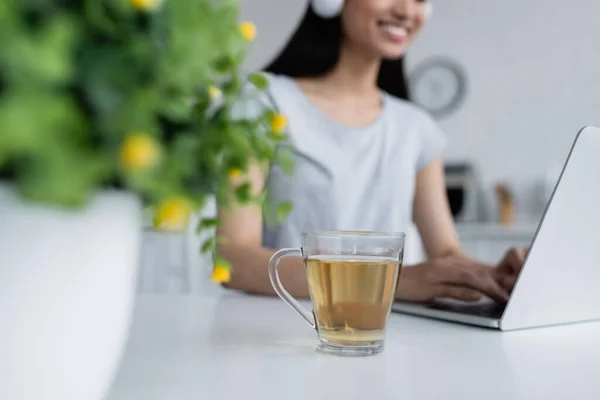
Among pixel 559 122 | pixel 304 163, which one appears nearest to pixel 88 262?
pixel 304 163

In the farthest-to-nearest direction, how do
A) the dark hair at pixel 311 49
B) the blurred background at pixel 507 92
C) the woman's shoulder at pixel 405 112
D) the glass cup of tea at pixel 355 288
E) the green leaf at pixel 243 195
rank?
the blurred background at pixel 507 92 → the woman's shoulder at pixel 405 112 → the dark hair at pixel 311 49 → the glass cup of tea at pixel 355 288 → the green leaf at pixel 243 195

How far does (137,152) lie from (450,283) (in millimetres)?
703

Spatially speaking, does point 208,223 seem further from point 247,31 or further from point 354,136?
point 354,136

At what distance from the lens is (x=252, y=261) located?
111cm

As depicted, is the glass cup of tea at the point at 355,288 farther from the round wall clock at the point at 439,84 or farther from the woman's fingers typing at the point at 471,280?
the round wall clock at the point at 439,84

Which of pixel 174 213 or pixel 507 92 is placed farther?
pixel 507 92

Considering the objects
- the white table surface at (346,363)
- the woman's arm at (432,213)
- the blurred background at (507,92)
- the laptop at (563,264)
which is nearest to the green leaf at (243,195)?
the white table surface at (346,363)

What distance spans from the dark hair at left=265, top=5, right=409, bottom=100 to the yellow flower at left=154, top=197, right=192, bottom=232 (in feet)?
4.20

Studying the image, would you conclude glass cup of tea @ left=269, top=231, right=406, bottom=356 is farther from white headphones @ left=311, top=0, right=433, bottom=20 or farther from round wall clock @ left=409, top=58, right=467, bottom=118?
round wall clock @ left=409, top=58, right=467, bottom=118

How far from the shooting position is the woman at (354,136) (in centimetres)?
143

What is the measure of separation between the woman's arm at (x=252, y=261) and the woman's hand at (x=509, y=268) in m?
0.28

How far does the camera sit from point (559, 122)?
3580 mm

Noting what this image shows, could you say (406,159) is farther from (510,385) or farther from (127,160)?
(127,160)

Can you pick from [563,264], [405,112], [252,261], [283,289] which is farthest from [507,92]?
[283,289]
